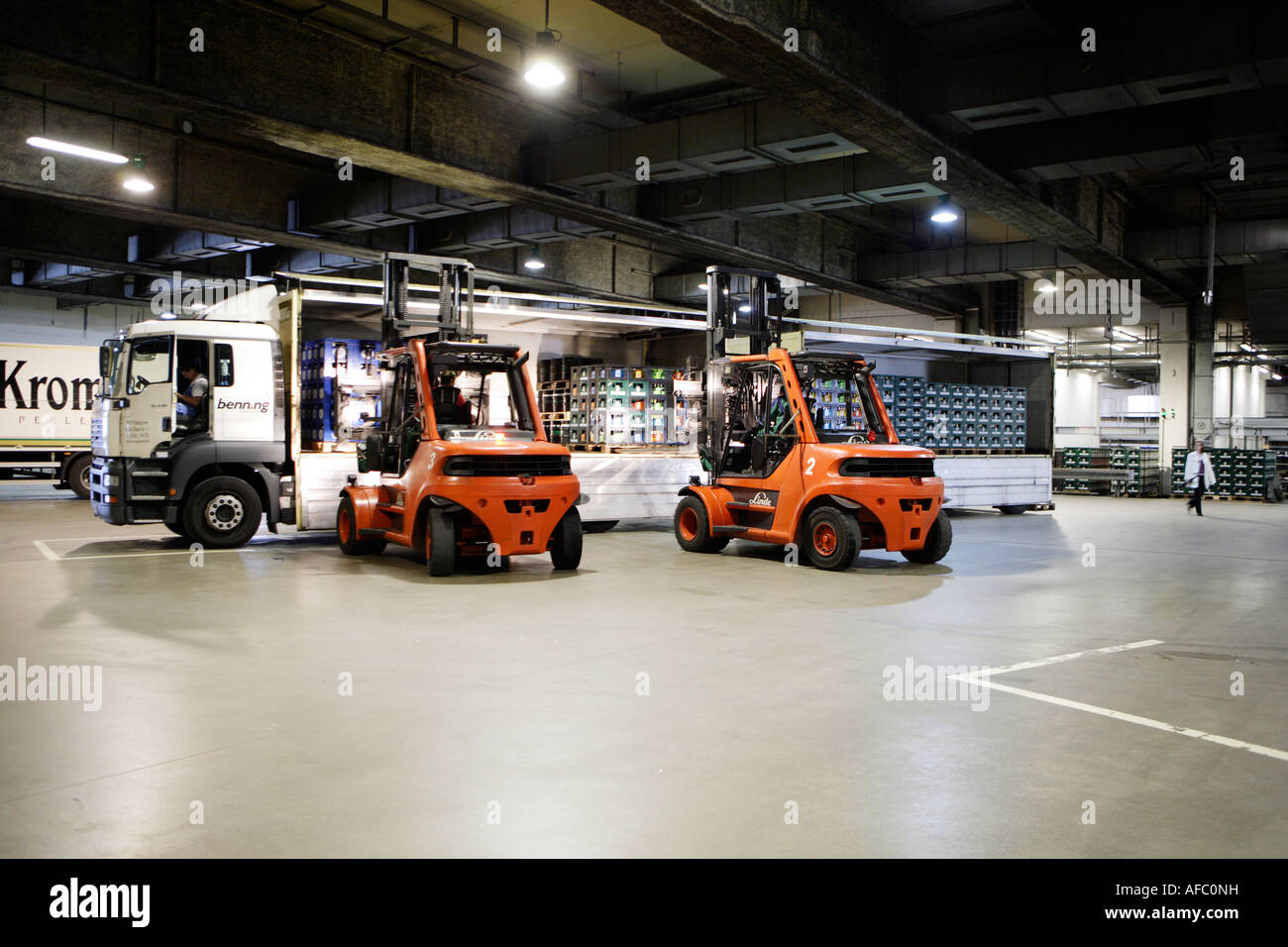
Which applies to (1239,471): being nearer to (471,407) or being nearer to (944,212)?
(944,212)

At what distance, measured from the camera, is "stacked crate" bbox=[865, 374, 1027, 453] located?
17.8 metres

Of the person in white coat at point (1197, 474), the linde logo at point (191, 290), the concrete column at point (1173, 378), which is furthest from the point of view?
the concrete column at point (1173, 378)

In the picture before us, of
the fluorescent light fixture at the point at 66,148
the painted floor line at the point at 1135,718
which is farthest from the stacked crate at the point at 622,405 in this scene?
the painted floor line at the point at 1135,718

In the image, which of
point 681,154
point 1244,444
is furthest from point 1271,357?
point 681,154

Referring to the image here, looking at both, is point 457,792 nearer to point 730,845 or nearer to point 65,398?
point 730,845

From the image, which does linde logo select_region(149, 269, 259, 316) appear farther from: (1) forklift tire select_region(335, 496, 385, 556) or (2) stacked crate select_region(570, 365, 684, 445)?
(1) forklift tire select_region(335, 496, 385, 556)

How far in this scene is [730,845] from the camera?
322cm

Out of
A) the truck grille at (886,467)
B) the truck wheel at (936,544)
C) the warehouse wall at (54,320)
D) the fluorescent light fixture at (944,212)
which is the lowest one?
the truck wheel at (936,544)

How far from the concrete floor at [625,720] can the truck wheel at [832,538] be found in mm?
563

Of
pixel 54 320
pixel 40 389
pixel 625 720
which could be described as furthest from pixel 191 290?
pixel 625 720

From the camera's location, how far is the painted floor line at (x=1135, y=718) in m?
4.40

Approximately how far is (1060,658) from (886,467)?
406cm

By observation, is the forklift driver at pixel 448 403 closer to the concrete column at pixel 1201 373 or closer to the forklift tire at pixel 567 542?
the forklift tire at pixel 567 542
